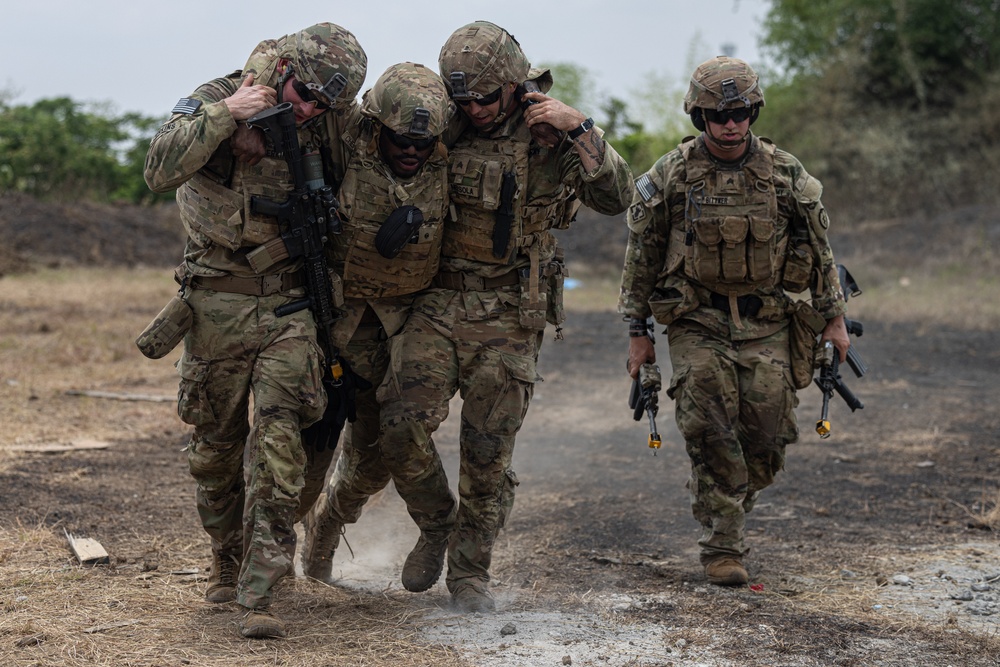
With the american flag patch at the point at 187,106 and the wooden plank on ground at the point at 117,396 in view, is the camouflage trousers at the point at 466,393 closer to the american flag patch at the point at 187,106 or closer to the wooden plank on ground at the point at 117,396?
the american flag patch at the point at 187,106

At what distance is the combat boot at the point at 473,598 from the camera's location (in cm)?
473

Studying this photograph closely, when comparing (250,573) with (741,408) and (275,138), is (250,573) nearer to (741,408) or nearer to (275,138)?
(275,138)

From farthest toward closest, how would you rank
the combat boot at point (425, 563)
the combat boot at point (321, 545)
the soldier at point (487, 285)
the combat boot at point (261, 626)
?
the combat boot at point (321, 545), the combat boot at point (425, 563), the soldier at point (487, 285), the combat boot at point (261, 626)

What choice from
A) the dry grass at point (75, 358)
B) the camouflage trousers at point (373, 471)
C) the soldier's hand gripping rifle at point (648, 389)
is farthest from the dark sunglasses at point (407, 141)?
the dry grass at point (75, 358)

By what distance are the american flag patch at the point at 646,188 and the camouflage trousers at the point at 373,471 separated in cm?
145

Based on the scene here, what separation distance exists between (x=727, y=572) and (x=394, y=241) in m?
2.13

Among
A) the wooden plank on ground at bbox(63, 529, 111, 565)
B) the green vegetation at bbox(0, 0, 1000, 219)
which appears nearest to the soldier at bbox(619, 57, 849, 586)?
the wooden plank on ground at bbox(63, 529, 111, 565)

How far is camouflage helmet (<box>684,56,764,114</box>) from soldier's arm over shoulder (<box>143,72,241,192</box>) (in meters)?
2.14

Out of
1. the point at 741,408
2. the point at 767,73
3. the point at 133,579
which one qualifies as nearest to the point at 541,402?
the point at 741,408

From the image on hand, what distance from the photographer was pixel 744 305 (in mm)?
5430

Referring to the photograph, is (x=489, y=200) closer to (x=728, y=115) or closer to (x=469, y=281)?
(x=469, y=281)

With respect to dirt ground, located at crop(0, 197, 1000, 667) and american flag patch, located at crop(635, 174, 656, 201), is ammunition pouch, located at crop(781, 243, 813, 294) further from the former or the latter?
dirt ground, located at crop(0, 197, 1000, 667)

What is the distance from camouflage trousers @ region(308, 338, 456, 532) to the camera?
15.9 feet

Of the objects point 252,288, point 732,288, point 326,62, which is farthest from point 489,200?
point 732,288
